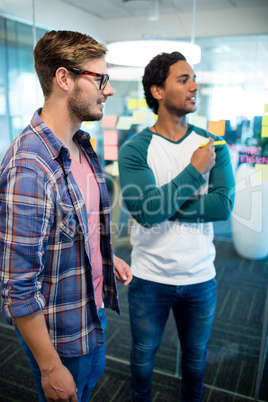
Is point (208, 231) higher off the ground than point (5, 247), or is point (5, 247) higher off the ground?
point (5, 247)

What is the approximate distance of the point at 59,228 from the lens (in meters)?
0.87

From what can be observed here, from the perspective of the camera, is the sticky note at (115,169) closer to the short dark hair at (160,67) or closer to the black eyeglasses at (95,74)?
the short dark hair at (160,67)

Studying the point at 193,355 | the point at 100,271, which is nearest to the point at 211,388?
the point at 193,355

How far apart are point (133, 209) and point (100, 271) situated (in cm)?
28

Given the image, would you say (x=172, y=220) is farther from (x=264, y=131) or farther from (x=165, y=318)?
(x=264, y=131)

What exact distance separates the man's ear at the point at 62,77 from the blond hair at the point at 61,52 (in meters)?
0.01

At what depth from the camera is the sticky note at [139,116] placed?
75.1 inches

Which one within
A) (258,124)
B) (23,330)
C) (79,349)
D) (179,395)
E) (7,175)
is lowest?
(179,395)

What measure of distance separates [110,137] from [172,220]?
862 millimetres

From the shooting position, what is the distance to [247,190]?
1.69 metres

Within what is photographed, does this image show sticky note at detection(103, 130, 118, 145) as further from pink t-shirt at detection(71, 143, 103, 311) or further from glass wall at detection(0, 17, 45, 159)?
pink t-shirt at detection(71, 143, 103, 311)

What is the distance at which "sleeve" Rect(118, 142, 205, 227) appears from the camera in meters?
1.20


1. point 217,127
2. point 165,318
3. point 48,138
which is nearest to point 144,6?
point 217,127

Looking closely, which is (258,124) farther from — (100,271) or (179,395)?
(179,395)
